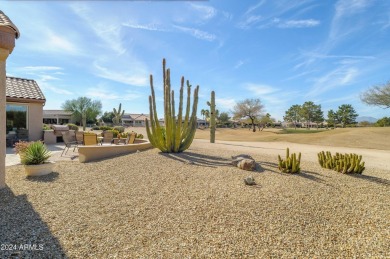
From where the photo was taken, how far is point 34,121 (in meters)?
13.6

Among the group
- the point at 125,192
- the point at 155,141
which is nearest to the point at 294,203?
the point at 125,192

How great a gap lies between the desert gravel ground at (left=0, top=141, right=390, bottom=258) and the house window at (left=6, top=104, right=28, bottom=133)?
27.3 feet

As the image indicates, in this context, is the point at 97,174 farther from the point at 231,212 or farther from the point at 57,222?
the point at 231,212

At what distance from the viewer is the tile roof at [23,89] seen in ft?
42.0

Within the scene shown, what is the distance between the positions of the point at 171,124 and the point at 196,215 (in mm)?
5554

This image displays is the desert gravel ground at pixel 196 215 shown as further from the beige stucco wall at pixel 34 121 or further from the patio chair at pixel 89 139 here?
the beige stucco wall at pixel 34 121

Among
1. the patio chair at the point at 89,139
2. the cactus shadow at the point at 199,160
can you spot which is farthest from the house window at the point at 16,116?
the cactus shadow at the point at 199,160

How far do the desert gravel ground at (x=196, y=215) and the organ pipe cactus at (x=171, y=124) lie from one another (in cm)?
278

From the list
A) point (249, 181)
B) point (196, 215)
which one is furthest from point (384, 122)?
point (196, 215)

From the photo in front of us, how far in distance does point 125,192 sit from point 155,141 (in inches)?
174

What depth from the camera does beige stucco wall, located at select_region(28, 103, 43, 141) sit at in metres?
13.4

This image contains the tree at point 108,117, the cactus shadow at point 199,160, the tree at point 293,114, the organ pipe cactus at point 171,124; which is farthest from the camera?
the tree at point 293,114

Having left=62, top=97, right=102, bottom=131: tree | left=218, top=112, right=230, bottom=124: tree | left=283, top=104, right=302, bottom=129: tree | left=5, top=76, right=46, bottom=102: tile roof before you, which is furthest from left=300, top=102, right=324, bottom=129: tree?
left=5, top=76, right=46, bottom=102: tile roof

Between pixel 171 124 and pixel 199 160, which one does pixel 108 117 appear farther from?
pixel 199 160
